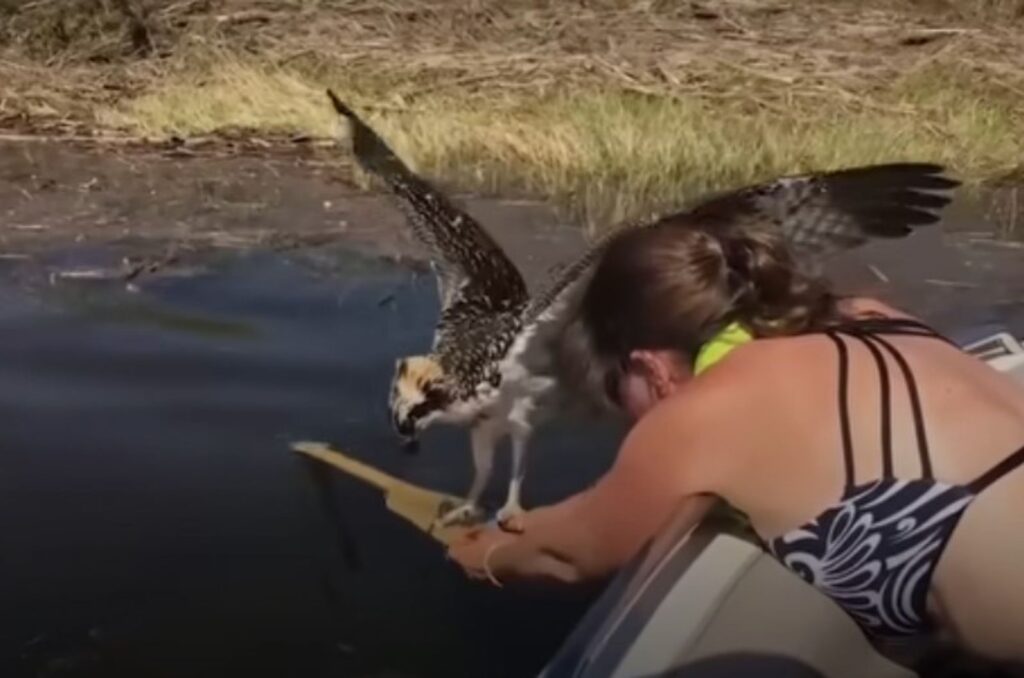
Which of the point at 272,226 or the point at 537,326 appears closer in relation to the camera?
the point at 537,326

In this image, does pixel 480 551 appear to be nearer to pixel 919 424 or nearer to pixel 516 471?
pixel 516 471

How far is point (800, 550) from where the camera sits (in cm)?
211

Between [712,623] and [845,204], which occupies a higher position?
[845,204]

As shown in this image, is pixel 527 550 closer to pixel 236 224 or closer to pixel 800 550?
pixel 800 550

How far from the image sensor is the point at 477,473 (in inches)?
105

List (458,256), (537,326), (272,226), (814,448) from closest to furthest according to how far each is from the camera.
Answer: (814,448) → (537,326) → (458,256) → (272,226)

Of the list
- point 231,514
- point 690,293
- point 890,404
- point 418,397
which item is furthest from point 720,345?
point 231,514

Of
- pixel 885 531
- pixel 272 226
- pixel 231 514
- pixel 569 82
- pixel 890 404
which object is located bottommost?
pixel 569 82

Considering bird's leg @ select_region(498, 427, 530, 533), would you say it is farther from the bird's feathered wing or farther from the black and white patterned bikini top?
the black and white patterned bikini top

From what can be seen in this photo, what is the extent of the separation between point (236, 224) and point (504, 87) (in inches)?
91.7

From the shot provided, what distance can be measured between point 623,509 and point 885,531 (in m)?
0.27

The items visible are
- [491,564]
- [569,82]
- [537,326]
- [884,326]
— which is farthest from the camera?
[569,82]

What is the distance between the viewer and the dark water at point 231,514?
234 centimetres

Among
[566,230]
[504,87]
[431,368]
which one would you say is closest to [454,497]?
[431,368]
